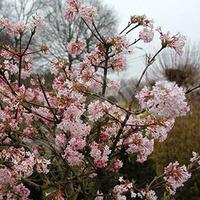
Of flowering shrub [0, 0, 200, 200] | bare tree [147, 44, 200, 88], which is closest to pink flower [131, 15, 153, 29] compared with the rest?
flowering shrub [0, 0, 200, 200]

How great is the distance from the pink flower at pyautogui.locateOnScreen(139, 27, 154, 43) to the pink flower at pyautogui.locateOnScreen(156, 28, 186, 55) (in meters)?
0.36

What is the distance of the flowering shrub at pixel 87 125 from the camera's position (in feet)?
9.53

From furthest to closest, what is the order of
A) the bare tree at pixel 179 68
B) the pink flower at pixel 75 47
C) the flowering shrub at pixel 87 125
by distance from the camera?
the bare tree at pixel 179 68 < the pink flower at pixel 75 47 < the flowering shrub at pixel 87 125

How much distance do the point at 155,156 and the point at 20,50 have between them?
9.75ft

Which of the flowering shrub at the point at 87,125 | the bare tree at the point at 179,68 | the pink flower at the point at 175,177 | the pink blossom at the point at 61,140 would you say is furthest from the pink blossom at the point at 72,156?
the bare tree at the point at 179,68

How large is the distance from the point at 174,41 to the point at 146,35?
448 mm

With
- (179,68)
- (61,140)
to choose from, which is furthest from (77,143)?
(179,68)

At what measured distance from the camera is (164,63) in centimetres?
2472

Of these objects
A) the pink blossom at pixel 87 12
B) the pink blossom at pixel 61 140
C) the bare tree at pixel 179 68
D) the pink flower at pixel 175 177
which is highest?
the bare tree at pixel 179 68

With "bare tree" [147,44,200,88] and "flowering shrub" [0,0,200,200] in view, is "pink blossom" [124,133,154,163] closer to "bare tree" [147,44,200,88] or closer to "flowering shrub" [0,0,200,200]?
"flowering shrub" [0,0,200,200]

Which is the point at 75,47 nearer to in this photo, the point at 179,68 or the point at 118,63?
the point at 118,63

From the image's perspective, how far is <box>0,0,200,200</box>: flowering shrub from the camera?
2904mm

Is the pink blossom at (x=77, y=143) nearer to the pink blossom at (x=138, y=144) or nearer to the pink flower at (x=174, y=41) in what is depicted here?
the pink blossom at (x=138, y=144)

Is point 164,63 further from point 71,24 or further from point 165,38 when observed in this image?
point 165,38
